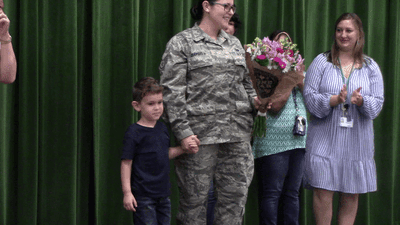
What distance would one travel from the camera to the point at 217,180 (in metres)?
2.24

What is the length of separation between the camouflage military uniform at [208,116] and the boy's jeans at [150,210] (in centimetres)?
19

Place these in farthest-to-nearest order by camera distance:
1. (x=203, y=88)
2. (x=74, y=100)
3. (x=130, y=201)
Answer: (x=74, y=100), (x=203, y=88), (x=130, y=201)

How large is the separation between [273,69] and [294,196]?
34.5 inches

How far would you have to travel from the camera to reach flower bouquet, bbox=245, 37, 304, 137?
2211 millimetres

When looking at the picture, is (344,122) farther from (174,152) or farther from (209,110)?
(174,152)

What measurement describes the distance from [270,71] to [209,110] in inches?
16.1

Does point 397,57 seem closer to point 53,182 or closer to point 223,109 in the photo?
point 223,109

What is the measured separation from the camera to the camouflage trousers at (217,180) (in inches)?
82.9

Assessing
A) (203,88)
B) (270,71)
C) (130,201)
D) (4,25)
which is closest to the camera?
(4,25)

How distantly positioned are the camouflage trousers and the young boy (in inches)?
6.9

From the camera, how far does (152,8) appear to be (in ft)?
8.95

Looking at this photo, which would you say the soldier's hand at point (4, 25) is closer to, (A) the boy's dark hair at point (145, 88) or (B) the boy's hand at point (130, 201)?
(A) the boy's dark hair at point (145, 88)

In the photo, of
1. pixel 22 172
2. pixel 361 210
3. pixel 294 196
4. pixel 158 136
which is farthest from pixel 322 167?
pixel 22 172

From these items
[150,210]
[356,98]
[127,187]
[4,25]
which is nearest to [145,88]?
[127,187]
